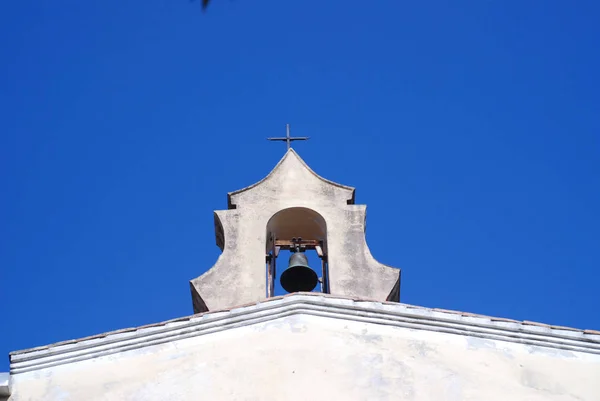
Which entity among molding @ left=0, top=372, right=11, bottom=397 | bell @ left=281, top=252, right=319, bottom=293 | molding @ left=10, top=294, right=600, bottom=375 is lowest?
molding @ left=0, top=372, right=11, bottom=397

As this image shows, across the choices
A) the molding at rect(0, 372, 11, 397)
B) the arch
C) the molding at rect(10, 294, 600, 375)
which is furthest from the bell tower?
the molding at rect(0, 372, 11, 397)

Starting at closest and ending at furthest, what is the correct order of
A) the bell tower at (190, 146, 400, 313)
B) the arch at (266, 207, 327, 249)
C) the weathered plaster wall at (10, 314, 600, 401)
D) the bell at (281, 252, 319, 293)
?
the weathered plaster wall at (10, 314, 600, 401)
the bell tower at (190, 146, 400, 313)
the bell at (281, 252, 319, 293)
the arch at (266, 207, 327, 249)

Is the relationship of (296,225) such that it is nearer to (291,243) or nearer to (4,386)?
(291,243)

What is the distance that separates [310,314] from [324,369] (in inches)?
31.4

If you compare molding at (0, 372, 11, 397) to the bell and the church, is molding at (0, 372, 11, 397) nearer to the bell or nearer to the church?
the church

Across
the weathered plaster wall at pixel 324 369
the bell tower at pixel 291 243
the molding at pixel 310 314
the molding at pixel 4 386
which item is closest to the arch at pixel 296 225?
the bell tower at pixel 291 243

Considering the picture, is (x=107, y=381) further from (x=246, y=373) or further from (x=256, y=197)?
(x=256, y=197)

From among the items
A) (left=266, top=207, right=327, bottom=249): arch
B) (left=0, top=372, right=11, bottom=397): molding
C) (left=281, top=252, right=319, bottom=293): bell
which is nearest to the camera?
(left=0, top=372, right=11, bottom=397): molding

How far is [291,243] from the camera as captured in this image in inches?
578

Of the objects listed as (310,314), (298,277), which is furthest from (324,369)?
(298,277)

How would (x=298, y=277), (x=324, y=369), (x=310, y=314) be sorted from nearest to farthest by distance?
(x=324, y=369) → (x=310, y=314) → (x=298, y=277)

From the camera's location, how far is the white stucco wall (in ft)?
36.6

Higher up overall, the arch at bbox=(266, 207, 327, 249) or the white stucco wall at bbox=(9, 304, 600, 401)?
the arch at bbox=(266, 207, 327, 249)

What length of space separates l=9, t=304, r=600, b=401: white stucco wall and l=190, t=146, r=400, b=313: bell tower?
151 centimetres
